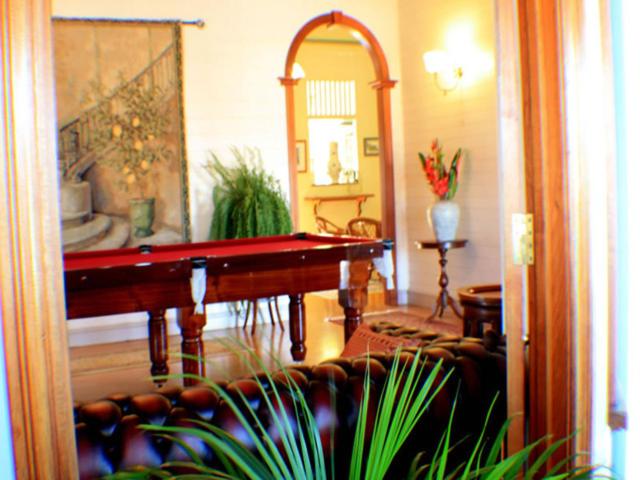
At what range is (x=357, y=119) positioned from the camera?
11.2 metres

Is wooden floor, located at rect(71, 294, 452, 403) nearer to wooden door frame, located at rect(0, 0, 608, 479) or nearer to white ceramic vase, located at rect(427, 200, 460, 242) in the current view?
white ceramic vase, located at rect(427, 200, 460, 242)

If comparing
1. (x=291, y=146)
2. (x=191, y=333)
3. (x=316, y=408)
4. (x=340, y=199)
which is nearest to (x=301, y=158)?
(x=340, y=199)

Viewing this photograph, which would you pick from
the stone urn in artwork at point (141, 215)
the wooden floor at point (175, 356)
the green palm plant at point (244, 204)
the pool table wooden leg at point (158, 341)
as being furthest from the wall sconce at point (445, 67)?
the pool table wooden leg at point (158, 341)

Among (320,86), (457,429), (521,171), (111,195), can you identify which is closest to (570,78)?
(521,171)

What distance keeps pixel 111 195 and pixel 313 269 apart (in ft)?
8.27

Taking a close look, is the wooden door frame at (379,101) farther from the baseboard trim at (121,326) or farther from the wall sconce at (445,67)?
the baseboard trim at (121,326)

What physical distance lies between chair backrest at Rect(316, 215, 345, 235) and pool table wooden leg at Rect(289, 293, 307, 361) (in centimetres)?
459

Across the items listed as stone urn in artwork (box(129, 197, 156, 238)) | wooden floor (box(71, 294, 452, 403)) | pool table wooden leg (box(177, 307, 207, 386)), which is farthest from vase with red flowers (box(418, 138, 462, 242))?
pool table wooden leg (box(177, 307, 207, 386))

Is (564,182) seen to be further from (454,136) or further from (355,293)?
(454,136)

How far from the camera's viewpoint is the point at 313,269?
4.57 m

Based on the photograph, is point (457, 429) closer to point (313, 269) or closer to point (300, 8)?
point (313, 269)

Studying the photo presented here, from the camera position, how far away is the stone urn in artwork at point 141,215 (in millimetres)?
6391

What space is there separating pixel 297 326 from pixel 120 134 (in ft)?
7.97

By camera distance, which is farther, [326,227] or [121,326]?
[326,227]
